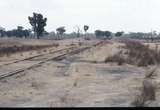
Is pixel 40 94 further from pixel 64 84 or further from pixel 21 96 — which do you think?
pixel 64 84

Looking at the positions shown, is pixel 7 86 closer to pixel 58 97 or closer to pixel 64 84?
pixel 64 84

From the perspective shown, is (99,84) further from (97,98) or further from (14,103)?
(14,103)

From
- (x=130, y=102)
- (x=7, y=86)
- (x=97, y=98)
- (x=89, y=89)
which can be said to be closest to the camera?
(x=130, y=102)

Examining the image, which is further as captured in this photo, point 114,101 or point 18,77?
point 18,77

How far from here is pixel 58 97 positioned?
1245 centimetres

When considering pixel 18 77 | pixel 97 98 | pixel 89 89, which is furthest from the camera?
pixel 18 77

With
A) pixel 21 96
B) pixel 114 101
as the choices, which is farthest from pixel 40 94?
pixel 114 101

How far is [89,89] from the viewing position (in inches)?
572

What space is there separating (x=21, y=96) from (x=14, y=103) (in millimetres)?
1462

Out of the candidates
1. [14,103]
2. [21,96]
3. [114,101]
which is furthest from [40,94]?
[114,101]

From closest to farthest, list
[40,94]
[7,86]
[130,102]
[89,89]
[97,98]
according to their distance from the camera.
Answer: [130,102], [97,98], [40,94], [89,89], [7,86]

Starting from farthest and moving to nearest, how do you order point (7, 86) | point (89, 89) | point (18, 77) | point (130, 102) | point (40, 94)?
1. point (18, 77)
2. point (7, 86)
3. point (89, 89)
4. point (40, 94)
5. point (130, 102)

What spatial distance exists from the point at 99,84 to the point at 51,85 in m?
1.88

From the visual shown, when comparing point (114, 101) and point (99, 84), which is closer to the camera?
point (114, 101)
